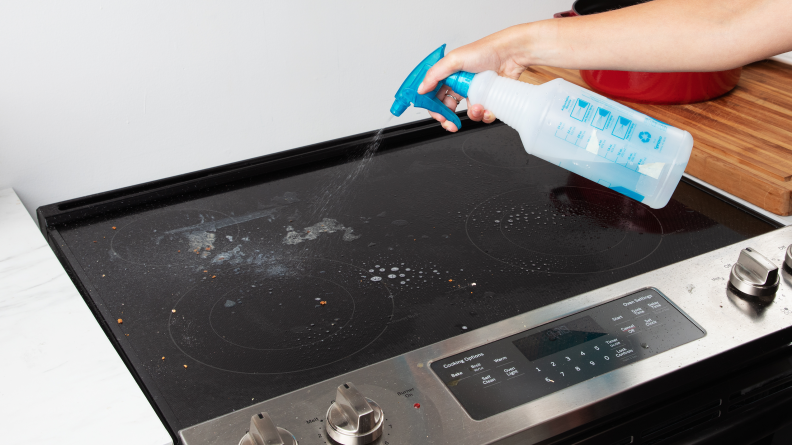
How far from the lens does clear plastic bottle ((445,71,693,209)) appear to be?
0.80 meters

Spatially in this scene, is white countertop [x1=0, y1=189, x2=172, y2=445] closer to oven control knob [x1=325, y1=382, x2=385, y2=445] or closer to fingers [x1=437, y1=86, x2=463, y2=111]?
oven control knob [x1=325, y1=382, x2=385, y2=445]

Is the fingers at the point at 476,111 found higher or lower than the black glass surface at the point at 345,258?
higher

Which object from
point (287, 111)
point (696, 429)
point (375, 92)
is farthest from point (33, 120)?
point (696, 429)

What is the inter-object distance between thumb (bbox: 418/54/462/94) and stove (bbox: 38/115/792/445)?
216 millimetres

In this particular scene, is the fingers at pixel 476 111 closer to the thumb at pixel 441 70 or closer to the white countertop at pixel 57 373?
the thumb at pixel 441 70

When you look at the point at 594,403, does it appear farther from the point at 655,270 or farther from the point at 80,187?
the point at 80,187

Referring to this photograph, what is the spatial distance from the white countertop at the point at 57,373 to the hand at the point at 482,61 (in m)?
0.52

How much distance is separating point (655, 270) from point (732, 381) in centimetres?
15

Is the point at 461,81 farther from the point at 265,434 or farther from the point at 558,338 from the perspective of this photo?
the point at 265,434

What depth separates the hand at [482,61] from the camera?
857mm

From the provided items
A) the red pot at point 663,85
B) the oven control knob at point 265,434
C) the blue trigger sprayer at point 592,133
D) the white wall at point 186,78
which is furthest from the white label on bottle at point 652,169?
the white wall at point 186,78

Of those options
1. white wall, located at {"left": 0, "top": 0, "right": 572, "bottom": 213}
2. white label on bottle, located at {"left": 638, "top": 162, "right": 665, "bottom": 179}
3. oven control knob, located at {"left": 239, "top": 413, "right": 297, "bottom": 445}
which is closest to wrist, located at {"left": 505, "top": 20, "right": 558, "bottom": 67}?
white label on bottle, located at {"left": 638, "top": 162, "right": 665, "bottom": 179}

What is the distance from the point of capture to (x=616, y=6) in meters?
1.33

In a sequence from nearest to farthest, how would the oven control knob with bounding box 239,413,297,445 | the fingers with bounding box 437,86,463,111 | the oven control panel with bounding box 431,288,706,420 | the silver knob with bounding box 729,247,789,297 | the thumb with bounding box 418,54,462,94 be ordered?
the oven control knob with bounding box 239,413,297,445
the oven control panel with bounding box 431,288,706,420
the silver knob with bounding box 729,247,789,297
the thumb with bounding box 418,54,462,94
the fingers with bounding box 437,86,463,111
